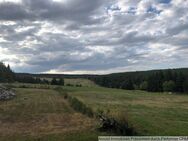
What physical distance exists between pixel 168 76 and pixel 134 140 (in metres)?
105

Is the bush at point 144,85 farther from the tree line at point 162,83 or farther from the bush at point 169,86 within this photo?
the bush at point 169,86

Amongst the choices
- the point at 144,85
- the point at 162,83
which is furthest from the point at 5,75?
the point at 162,83

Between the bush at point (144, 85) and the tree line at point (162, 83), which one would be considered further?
the bush at point (144, 85)

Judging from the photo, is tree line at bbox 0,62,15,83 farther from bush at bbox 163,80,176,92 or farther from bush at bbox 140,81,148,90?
bush at bbox 163,80,176,92

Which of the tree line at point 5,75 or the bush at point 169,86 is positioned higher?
the tree line at point 5,75

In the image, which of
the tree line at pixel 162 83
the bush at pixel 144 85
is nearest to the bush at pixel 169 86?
the tree line at pixel 162 83

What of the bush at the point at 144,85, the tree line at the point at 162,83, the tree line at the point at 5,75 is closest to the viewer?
the tree line at the point at 162,83

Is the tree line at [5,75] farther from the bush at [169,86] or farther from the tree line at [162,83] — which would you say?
the bush at [169,86]

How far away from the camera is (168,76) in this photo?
391 ft

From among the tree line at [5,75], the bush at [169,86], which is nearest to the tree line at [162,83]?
the bush at [169,86]

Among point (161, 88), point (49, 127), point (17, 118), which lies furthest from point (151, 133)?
point (161, 88)

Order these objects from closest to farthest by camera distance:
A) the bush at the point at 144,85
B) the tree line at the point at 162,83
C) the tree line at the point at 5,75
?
the tree line at the point at 162,83 < the bush at the point at 144,85 < the tree line at the point at 5,75

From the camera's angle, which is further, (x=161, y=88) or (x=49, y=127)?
(x=161, y=88)

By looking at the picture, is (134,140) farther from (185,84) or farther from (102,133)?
(185,84)
